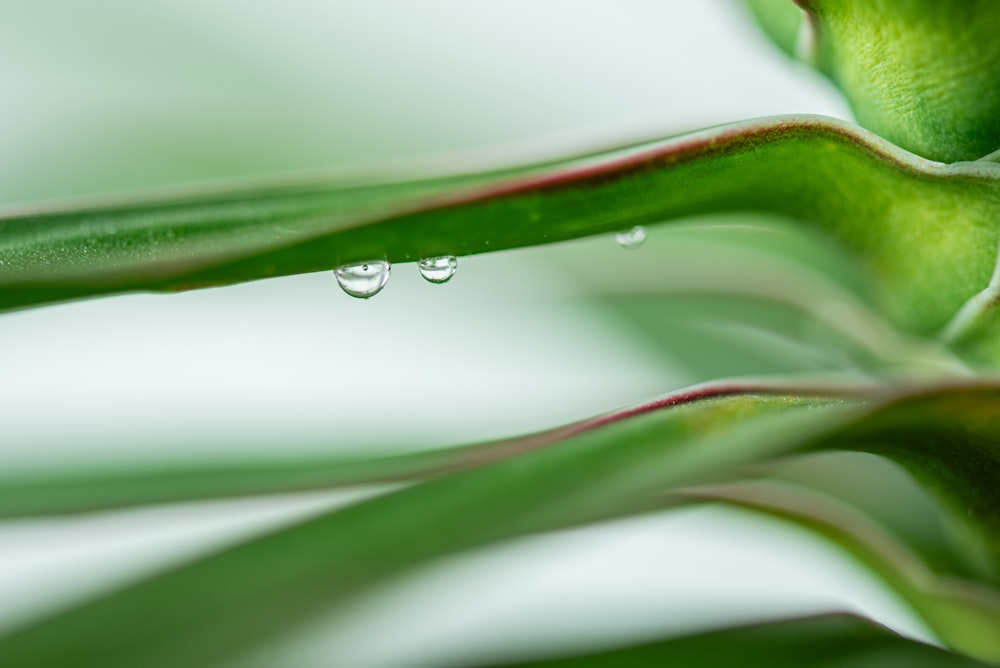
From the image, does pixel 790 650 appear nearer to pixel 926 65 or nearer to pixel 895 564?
pixel 895 564

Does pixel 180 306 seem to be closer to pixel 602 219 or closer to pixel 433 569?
pixel 433 569

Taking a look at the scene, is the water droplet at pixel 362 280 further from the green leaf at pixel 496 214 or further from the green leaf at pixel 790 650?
the green leaf at pixel 790 650

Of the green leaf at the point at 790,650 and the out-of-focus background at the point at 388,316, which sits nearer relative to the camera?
the green leaf at the point at 790,650

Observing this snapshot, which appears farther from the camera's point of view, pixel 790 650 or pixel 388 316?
pixel 388 316

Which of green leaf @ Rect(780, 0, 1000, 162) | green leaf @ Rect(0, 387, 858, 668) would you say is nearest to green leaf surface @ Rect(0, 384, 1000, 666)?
green leaf @ Rect(0, 387, 858, 668)

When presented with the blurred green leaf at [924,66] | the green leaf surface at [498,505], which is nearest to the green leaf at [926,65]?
the blurred green leaf at [924,66]

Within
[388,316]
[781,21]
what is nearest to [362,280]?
[781,21]
